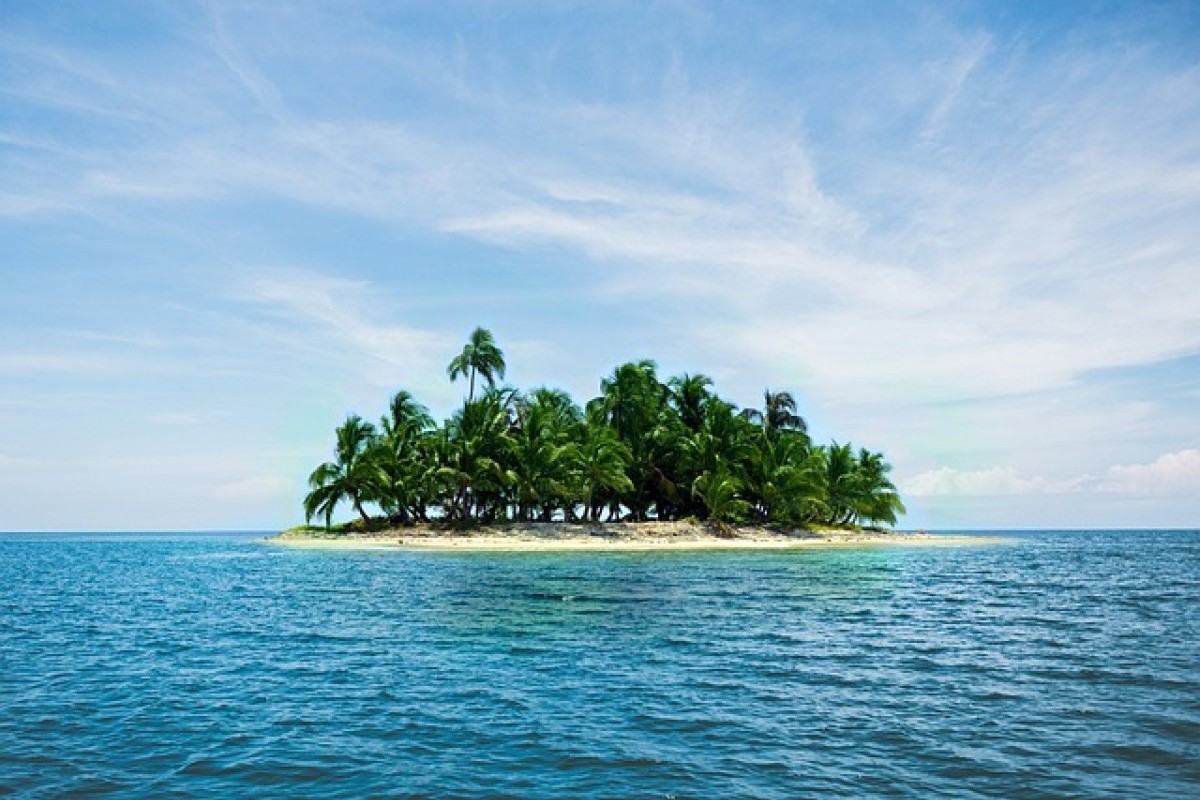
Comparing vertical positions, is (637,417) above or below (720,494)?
above

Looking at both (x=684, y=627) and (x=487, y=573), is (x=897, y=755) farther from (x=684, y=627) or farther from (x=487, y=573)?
(x=487, y=573)

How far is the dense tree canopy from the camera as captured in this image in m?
75.0

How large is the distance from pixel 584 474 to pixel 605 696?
5814 centimetres

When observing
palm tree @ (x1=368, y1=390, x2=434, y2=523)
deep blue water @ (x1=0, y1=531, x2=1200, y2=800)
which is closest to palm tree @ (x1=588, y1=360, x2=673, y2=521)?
palm tree @ (x1=368, y1=390, x2=434, y2=523)

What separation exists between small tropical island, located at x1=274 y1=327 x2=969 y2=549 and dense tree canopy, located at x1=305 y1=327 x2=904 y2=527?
5.9 inches

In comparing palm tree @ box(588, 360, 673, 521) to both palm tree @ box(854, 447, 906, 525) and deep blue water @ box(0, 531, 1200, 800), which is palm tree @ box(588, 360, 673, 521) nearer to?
palm tree @ box(854, 447, 906, 525)

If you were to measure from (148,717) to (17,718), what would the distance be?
7.23ft

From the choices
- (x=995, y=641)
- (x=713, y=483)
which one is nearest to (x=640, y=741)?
(x=995, y=641)

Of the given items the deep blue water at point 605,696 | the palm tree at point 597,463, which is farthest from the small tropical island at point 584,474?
the deep blue water at point 605,696

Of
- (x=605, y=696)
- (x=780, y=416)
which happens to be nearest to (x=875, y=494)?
(x=780, y=416)

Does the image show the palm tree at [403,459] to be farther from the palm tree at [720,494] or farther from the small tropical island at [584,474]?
the palm tree at [720,494]

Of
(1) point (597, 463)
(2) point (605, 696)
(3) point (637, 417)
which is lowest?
(2) point (605, 696)

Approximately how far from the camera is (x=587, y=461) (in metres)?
73.8

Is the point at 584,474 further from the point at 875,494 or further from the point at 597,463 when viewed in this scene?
the point at 875,494
